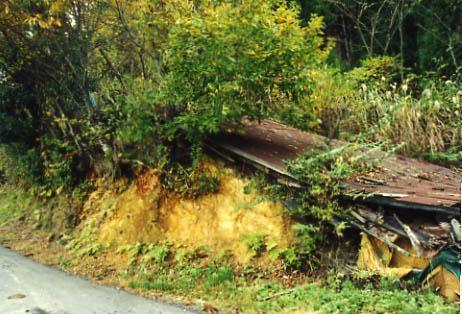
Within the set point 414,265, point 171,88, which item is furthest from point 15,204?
point 414,265

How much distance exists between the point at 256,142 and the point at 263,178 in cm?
113

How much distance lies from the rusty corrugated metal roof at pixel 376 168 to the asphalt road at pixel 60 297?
290cm

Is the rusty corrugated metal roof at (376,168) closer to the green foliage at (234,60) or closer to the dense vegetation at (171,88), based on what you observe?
the dense vegetation at (171,88)

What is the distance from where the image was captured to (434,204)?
621cm

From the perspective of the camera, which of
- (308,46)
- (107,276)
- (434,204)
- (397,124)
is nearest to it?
(434,204)

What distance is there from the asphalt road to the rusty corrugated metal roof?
2.90 metres

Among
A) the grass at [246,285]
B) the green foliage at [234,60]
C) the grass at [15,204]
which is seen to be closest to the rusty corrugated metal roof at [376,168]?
the green foliage at [234,60]

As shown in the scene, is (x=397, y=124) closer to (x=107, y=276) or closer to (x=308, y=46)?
(x=308, y=46)

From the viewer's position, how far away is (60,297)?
22.5 feet

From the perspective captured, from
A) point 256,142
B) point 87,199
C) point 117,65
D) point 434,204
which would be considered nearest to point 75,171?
point 87,199

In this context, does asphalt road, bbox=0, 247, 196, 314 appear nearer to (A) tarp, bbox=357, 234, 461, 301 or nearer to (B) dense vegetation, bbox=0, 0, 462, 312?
(B) dense vegetation, bbox=0, 0, 462, 312

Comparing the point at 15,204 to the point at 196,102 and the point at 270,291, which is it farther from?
the point at 270,291

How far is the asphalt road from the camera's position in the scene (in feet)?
20.9

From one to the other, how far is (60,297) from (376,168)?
210 inches
